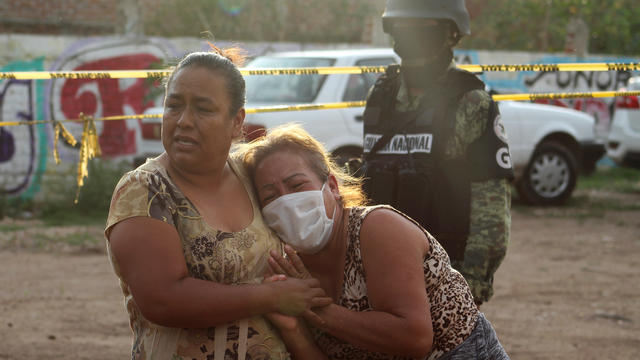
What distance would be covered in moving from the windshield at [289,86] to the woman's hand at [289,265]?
20.8ft

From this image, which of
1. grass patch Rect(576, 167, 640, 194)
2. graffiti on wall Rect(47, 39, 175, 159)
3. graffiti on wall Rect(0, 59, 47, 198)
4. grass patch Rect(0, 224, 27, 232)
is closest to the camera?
grass patch Rect(0, 224, 27, 232)

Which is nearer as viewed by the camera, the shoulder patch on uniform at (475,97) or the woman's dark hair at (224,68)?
the woman's dark hair at (224,68)

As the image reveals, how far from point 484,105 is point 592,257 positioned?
18.6 feet

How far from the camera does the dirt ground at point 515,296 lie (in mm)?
5352

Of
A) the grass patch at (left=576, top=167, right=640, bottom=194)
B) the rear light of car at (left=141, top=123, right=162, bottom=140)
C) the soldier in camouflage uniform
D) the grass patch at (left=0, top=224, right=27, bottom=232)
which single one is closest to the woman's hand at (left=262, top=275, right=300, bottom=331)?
the soldier in camouflage uniform

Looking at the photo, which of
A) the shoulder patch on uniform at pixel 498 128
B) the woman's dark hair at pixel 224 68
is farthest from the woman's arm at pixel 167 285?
the shoulder patch on uniform at pixel 498 128

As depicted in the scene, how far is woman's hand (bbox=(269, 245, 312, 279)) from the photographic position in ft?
7.41

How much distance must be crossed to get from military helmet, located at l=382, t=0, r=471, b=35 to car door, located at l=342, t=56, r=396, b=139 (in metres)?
5.27

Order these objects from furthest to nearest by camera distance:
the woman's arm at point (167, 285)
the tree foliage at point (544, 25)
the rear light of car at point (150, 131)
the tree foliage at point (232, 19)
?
1. the tree foliage at point (544, 25)
2. the tree foliage at point (232, 19)
3. the rear light of car at point (150, 131)
4. the woman's arm at point (167, 285)

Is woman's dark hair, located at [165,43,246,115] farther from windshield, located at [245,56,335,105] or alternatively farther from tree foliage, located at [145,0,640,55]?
tree foliage, located at [145,0,640,55]

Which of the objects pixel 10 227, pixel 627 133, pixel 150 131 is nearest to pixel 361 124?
pixel 150 131

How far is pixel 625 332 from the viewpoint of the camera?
18.8 feet

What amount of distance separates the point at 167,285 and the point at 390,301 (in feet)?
1.96

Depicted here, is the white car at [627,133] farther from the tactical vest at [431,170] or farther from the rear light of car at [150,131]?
the tactical vest at [431,170]
